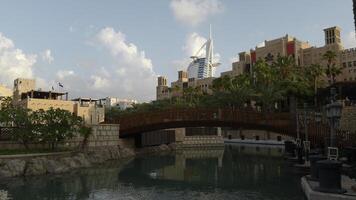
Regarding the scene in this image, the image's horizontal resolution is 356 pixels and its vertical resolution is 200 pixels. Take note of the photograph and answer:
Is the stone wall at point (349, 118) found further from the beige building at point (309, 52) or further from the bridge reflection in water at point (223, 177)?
the beige building at point (309, 52)

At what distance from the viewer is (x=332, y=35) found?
423ft

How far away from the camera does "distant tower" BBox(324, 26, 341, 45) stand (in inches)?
5054

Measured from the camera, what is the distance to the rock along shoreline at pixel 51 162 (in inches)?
1256

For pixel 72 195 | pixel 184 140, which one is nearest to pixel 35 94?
pixel 184 140

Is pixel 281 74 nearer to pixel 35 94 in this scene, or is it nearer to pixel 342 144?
pixel 342 144

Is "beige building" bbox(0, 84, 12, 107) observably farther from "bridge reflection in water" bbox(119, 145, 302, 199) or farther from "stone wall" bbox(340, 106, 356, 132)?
"stone wall" bbox(340, 106, 356, 132)

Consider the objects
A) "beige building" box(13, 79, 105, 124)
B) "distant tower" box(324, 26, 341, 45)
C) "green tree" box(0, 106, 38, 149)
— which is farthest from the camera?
"distant tower" box(324, 26, 341, 45)

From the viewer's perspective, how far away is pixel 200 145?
75.8 meters

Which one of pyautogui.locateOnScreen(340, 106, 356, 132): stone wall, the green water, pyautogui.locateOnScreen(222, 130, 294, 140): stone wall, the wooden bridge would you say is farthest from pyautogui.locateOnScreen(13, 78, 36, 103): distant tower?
pyautogui.locateOnScreen(340, 106, 356, 132): stone wall

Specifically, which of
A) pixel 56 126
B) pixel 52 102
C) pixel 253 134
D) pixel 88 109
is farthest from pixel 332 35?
pixel 56 126

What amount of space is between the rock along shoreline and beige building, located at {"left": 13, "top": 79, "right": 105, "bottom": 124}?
39.8 meters

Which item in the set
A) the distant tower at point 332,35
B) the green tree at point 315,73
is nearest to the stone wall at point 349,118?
the green tree at point 315,73

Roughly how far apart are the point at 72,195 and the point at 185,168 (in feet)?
57.6

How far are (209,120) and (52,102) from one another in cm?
5857
